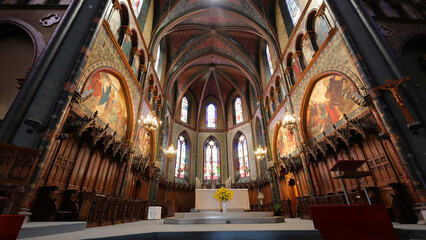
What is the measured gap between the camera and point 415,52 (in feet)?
25.1

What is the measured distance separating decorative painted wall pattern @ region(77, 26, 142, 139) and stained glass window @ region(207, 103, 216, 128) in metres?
13.9

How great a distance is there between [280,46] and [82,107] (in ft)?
45.1

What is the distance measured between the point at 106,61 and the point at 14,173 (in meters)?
5.46

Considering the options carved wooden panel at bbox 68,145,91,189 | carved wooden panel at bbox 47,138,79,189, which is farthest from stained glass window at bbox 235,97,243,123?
carved wooden panel at bbox 47,138,79,189

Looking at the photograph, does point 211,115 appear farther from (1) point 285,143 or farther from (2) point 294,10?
(2) point 294,10

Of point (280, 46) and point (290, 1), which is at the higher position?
point (290, 1)

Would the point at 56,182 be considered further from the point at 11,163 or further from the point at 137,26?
the point at 137,26

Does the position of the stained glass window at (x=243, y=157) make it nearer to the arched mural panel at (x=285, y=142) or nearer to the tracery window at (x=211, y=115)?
the tracery window at (x=211, y=115)

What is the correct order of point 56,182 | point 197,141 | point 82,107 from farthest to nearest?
point 197,141 → point 82,107 → point 56,182

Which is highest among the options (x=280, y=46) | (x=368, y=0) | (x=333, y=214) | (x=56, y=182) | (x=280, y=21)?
(x=280, y=21)

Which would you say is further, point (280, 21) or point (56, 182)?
point (280, 21)

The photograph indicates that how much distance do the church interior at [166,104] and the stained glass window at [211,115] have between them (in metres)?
8.35

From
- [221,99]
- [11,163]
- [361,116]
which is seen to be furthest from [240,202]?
[221,99]

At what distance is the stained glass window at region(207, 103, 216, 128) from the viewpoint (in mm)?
24422
